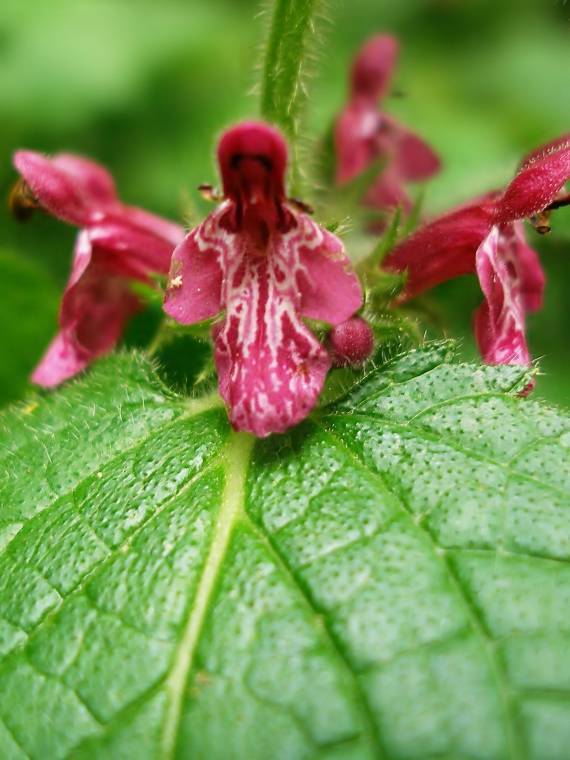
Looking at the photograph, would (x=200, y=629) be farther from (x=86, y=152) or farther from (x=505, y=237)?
(x=86, y=152)

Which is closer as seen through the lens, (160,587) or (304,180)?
(160,587)

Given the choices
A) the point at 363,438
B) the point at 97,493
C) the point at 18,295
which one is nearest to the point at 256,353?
the point at 363,438

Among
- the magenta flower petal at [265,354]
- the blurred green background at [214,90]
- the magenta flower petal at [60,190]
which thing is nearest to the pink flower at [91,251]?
the magenta flower petal at [60,190]

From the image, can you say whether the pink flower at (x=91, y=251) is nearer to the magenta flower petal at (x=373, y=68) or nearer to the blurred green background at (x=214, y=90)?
the magenta flower petal at (x=373, y=68)

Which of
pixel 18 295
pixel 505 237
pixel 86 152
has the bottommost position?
pixel 505 237

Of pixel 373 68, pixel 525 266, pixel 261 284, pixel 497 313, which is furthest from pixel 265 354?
pixel 373 68
